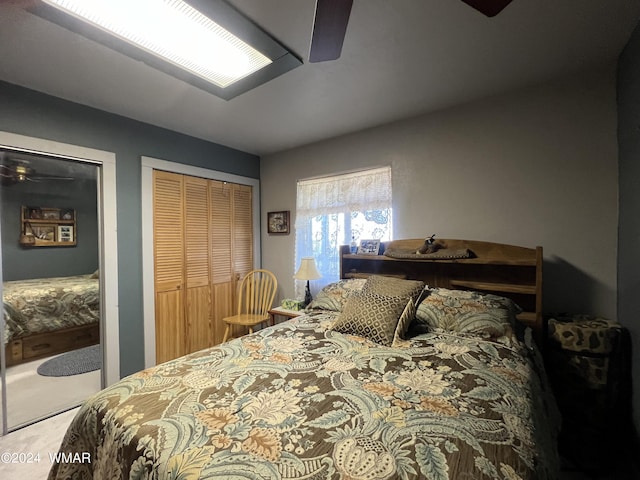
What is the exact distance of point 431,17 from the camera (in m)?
1.35

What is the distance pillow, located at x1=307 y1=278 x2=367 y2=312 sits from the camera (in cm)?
226

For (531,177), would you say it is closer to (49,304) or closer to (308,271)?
(308,271)

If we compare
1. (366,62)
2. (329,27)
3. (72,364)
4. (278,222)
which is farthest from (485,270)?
(72,364)

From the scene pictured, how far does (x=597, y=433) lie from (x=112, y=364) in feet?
11.4

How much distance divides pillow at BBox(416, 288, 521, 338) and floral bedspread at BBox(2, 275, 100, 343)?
3.09m

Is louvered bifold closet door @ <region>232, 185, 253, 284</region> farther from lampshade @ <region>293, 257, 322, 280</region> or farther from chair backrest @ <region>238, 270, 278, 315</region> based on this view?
lampshade @ <region>293, 257, 322, 280</region>

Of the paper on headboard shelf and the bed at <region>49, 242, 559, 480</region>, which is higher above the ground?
the paper on headboard shelf

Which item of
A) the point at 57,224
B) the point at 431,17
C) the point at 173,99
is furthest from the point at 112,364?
the point at 431,17

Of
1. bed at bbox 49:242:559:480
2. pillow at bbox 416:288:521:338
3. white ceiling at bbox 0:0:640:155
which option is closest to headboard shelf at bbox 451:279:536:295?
pillow at bbox 416:288:521:338

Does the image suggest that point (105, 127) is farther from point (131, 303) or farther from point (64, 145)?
point (131, 303)

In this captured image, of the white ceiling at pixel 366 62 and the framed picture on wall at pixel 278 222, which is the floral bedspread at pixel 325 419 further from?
the framed picture on wall at pixel 278 222

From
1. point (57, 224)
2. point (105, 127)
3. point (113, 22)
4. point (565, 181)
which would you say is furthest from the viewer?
point (57, 224)

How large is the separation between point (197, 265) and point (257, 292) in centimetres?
78

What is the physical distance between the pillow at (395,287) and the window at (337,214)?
686mm
